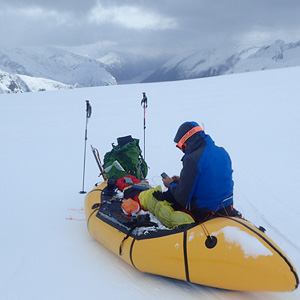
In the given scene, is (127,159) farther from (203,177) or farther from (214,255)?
(214,255)

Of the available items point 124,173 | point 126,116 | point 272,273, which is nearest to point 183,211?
point 272,273

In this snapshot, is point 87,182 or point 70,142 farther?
point 70,142

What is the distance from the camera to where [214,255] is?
281cm

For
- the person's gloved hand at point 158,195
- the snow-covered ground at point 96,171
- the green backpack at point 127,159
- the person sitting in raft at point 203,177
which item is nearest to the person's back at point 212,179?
the person sitting in raft at point 203,177

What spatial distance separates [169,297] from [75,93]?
62.4ft

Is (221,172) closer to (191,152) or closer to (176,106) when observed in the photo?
(191,152)

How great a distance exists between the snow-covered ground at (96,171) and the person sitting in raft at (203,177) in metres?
0.78

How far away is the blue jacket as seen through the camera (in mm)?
3170

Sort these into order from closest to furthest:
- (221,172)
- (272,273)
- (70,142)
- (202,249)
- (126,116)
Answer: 1. (272,273)
2. (202,249)
3. (221,172)
4. (70,142)
5. (126,116)

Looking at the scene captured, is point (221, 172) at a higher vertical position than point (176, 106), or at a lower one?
lower

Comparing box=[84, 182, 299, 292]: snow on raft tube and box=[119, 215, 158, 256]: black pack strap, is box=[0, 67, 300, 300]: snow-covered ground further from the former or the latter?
box=[119, 215, 158, 256]: black pack strap

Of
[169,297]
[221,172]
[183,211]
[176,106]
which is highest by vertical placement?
[176,106]

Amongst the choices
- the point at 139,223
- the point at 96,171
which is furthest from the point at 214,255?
the point at 96,171

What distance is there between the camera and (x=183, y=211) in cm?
351
